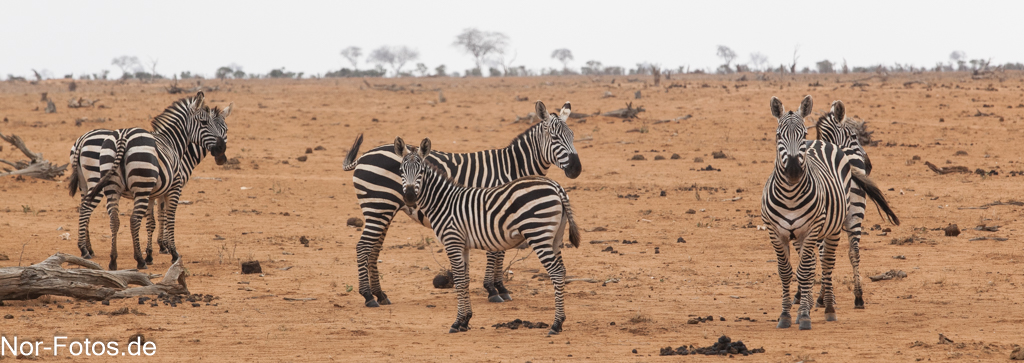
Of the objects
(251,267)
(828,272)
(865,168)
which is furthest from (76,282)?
(865,168)

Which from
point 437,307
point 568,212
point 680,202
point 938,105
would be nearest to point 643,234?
point 680,202

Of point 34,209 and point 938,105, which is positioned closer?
point 34,209

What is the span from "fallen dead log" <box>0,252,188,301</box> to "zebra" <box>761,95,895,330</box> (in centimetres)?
617

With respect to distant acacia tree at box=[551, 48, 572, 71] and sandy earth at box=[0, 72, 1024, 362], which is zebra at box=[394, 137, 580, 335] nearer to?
sandy earth at box=[0, 72, 1024, 362]

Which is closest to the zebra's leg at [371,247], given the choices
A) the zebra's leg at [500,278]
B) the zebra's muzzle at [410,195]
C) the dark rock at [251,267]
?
the zebra's leg at [500,278]

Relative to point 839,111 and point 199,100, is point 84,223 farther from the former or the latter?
point 839,111

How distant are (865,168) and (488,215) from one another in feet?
14.8

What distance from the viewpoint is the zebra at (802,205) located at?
6.82m

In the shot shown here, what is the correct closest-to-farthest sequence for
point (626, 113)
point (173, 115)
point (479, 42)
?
1. point (173, 115)
2. point (626, 113)
3. point (479, 42)

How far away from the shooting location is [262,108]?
31.5 meters

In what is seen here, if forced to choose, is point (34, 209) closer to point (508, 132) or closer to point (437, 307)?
point (437, 307)

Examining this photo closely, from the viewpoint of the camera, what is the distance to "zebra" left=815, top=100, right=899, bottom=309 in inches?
331

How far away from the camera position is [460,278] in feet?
24.4

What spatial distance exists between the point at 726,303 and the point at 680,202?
758 centimetres
